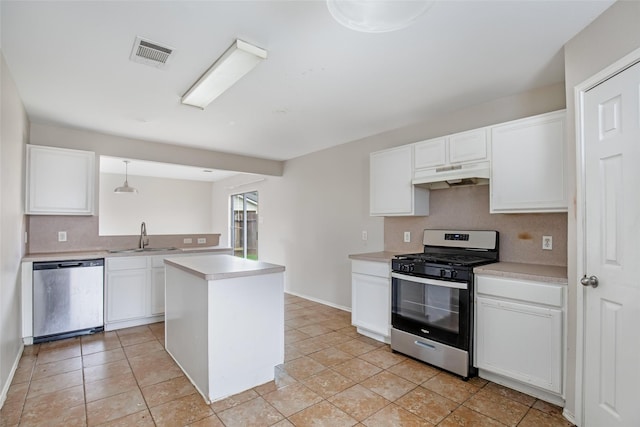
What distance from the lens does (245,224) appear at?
746 cm

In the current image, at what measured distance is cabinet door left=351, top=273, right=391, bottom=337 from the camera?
127 inches

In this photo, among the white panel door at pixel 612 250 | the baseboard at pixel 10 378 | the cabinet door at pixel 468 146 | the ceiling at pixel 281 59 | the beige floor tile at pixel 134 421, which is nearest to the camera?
the white panel door at pixel 612 250

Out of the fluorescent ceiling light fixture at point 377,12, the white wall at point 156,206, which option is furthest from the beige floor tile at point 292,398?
the white wall at point 156,206

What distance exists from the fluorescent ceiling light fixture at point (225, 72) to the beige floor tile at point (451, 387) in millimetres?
2675

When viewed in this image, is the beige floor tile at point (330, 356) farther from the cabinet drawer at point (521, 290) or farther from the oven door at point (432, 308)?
the cabinet drawer at point (521, 290)

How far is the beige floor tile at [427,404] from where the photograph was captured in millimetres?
2059

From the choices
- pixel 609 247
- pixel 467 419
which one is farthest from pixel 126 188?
pixel 609 247

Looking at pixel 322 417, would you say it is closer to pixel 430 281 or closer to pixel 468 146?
pixel 430 281

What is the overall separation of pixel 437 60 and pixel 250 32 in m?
1.30

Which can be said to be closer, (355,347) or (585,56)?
(585,56)

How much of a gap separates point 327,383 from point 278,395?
396 mm

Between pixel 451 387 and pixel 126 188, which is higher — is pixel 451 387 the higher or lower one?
the lower one

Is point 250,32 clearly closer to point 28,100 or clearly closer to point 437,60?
point 437,60

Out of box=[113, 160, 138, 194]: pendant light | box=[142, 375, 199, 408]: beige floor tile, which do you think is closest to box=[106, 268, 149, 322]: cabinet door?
box=[142, 375, 199, 408]: beige floor tile
